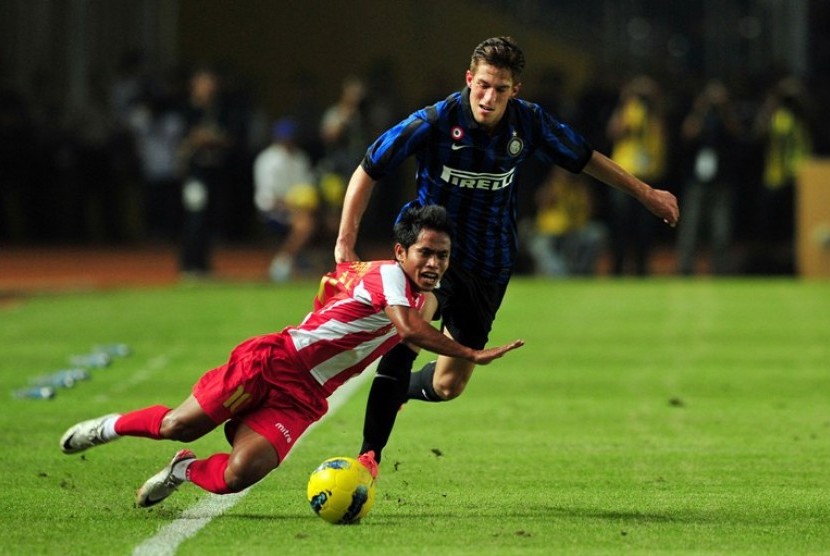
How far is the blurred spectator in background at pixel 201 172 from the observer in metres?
22.4

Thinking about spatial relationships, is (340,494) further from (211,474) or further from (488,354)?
(488,354)

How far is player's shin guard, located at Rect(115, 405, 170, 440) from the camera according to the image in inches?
324

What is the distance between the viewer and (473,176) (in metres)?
9.01

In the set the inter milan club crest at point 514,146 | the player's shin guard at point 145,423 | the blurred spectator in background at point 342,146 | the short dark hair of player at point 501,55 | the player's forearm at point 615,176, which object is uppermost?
the short dark hair of player at point 501,55

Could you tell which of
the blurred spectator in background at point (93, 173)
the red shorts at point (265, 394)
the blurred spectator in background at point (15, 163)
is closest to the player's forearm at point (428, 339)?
the red shorts at point (265, 394)

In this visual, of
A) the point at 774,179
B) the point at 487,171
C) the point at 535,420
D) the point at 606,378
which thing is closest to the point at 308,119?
the point at 774,179

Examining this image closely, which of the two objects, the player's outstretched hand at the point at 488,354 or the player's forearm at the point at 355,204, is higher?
the player's forearm at the point at 355,204

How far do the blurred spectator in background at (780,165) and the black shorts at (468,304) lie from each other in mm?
14540

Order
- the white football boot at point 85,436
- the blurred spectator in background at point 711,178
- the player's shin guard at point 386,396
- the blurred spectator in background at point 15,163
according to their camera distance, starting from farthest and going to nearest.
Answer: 1. the blurred spectator in background at point 15,163
2. the blurred spectator in background at point 711,178
3. the player's shin guard at point 386,396
4. the white football boot at point 85,436

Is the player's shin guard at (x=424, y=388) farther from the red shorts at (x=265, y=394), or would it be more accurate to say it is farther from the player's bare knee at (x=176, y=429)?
the player's bare knee at (x=176, y=429)

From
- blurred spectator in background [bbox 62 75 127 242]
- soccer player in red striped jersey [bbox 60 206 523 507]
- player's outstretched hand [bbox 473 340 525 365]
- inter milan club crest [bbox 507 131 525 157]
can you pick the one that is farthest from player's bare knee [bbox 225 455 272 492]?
blurred spectator in background [bbox 62 75 127 242]

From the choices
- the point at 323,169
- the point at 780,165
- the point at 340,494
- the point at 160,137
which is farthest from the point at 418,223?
the point at 160,137

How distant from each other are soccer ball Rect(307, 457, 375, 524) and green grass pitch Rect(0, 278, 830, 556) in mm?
61

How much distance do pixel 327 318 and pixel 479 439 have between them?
2848 millimetres
